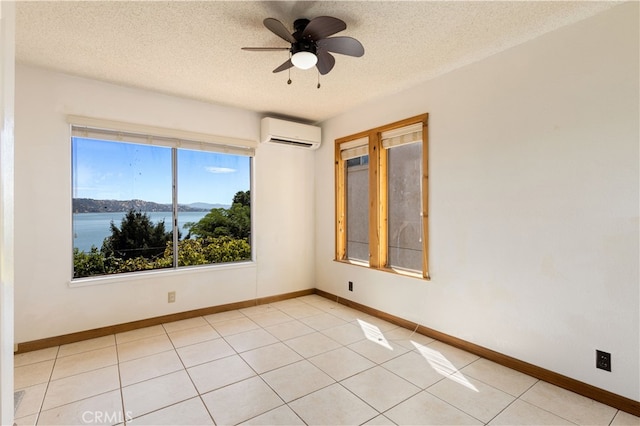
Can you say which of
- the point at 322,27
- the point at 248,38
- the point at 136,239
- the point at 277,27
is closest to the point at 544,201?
the point at 322,27

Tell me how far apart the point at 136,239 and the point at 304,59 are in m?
2.80

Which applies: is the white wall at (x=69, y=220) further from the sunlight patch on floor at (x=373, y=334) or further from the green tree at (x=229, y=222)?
the sunlight patch on floor at (x=373, y=334)

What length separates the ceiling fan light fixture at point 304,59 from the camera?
2.14m

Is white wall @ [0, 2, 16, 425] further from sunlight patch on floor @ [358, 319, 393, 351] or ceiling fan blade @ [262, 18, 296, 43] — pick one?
sunlight patch on floor @ [358, 319, 393, 351]

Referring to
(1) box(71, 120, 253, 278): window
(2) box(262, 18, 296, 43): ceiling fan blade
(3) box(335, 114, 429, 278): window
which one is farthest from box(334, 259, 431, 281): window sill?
(2) box(262, 18, 296, 43): ceiling fan blade

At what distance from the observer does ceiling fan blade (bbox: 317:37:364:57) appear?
2105 mm

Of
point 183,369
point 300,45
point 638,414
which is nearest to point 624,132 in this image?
point 638,414

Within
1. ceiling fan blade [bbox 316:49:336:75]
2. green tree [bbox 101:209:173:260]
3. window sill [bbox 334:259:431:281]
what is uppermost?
ceiling fan blade [bbox 316:49:336:75]

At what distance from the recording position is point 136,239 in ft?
11.6

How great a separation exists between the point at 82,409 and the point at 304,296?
296 centimetres

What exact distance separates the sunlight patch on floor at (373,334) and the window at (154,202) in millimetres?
1883

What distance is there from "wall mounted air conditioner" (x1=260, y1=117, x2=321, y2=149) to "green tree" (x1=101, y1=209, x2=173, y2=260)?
176cm

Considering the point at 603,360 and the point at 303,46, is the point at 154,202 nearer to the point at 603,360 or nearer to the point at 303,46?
the point at 303,46

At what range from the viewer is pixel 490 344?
8.86 feet
